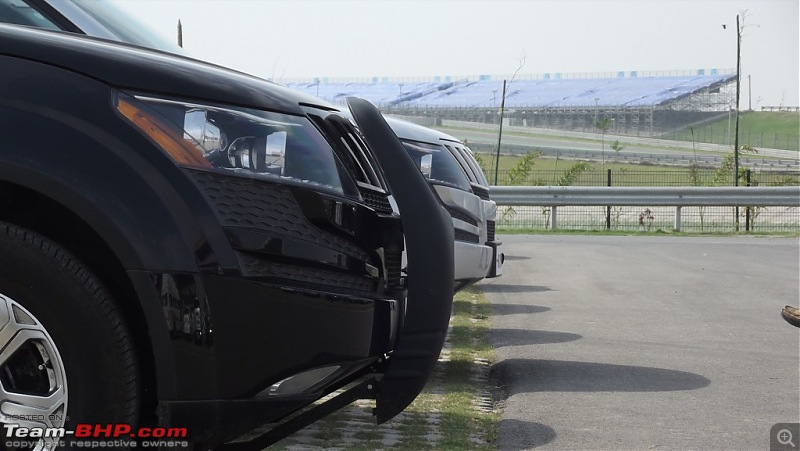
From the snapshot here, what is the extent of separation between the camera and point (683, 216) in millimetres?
20172

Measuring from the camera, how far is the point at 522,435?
414cm

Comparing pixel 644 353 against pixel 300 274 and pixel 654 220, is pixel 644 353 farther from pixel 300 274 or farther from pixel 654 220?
pixel 654 220

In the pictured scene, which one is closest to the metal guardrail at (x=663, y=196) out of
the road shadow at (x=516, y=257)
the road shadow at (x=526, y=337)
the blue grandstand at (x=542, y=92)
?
the road shadow at (x=516, y=257)

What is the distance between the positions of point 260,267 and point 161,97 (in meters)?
0.50

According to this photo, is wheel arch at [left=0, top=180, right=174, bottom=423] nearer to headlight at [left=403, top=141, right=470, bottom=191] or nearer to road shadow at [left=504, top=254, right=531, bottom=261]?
headlight at [left=403, top=141, right=470, bottom=191]

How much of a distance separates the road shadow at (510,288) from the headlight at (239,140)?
683 cm

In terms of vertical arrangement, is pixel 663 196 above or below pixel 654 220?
above

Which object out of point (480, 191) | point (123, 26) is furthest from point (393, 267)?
point (480, 191)

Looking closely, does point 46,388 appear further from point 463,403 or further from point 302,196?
point 463,403

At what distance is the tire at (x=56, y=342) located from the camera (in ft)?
8.13

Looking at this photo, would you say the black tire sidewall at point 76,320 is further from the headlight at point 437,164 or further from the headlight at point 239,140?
the headlight at point 437,164

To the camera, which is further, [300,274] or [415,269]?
[415,269]

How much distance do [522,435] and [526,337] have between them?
2696 mm

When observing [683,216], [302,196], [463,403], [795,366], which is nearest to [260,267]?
[302,196]
